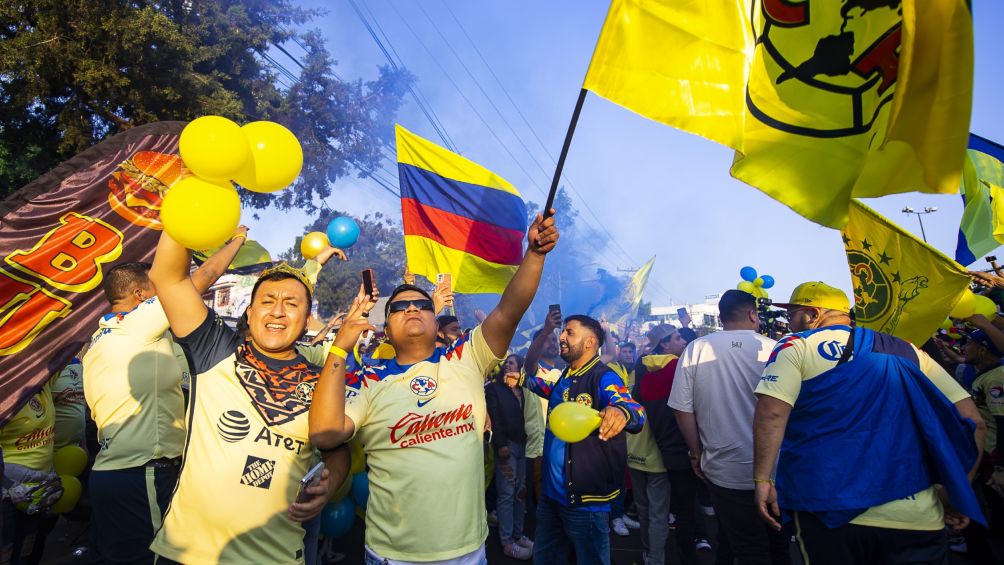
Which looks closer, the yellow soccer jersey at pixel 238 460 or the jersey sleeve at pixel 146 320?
the yellow soccer jersey at pixel 238 460

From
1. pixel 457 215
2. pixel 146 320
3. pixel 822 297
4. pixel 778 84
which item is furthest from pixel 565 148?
pixel 457 215

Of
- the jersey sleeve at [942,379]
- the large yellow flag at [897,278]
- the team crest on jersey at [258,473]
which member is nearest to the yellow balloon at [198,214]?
the team crest on jersey at [258,473]

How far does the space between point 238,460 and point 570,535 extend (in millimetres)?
2400

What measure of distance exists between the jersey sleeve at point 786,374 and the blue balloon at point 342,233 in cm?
326

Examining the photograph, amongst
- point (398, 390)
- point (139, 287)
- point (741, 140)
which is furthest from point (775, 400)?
point (139, 287)

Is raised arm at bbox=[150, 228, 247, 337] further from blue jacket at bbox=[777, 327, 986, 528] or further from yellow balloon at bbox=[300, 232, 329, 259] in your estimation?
blue jacket at bbox=[777, 327, 986, 528]

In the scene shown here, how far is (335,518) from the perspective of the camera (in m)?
4.80

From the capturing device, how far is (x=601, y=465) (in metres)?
3.83

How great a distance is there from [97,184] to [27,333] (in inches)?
46.6

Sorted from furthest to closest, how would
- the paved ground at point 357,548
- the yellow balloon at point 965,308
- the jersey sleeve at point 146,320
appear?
1. the paved ground at point 357,548
2. the yellow balloon at point 965,308
3. the jersey sleeve at point 146,320

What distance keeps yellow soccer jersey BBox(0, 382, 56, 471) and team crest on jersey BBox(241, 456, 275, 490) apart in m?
2.66

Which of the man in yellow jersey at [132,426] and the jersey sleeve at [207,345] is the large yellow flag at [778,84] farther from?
the man in yellow jersey at [132,426]

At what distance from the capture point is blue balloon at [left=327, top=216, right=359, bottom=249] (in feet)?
14.8

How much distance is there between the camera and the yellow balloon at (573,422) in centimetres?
320
